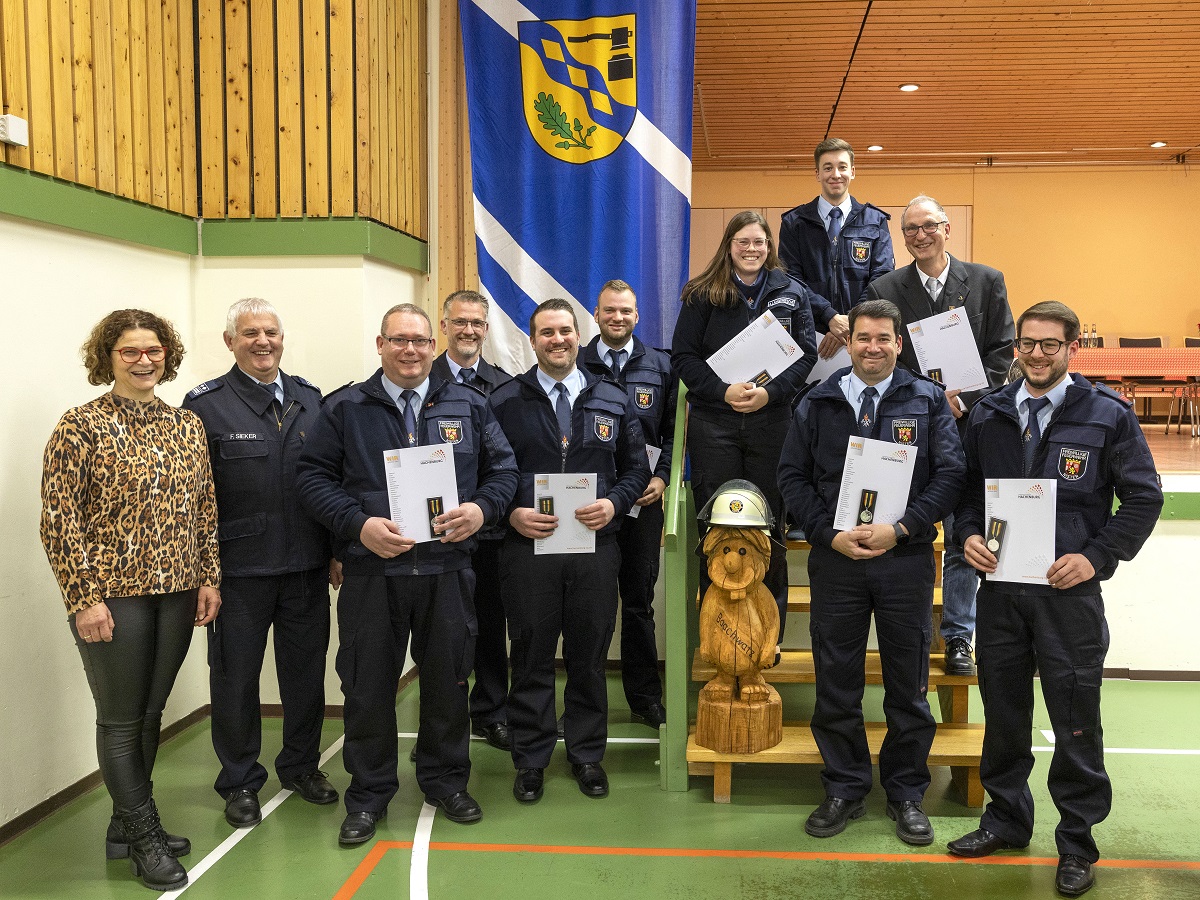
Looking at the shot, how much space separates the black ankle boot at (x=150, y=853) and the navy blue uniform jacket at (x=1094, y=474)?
2804mm

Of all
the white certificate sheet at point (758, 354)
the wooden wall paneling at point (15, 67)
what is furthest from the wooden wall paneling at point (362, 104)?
the white certificate sheet at point (758, 354)

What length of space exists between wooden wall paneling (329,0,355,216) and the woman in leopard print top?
1.71 meters

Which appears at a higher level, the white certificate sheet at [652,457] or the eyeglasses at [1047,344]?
the eyeglasses at [1047,344]

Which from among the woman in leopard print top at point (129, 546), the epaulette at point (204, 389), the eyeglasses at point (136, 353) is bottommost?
the woman in leopard print top at point (129, 546)

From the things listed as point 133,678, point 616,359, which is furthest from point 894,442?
point 133,678

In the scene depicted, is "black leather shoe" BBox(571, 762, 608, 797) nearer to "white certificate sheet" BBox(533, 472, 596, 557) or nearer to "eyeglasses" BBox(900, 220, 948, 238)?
"white certificate sheet" BBox(533, 472, 596, 557)

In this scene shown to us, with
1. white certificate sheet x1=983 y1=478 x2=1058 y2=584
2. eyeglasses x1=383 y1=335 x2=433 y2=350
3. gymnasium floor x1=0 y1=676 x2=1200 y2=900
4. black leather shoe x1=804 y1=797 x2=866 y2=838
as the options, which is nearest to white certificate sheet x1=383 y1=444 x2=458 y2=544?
eyeglasses x1=383 y1=335 x2=433 y2=350

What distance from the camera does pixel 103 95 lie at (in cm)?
398

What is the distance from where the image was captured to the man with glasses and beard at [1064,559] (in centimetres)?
300

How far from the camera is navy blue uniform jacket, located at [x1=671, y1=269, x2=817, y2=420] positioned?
13.1 ft

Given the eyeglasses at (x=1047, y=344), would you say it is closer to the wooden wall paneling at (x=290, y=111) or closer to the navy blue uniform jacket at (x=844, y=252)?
the navy blue uniform jacket at (x=844, y=252)

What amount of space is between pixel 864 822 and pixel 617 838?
35.9 inches

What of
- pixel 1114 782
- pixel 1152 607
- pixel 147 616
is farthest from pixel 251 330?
pixel 1152 607

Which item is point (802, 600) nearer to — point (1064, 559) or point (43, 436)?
point (1064, 559)
